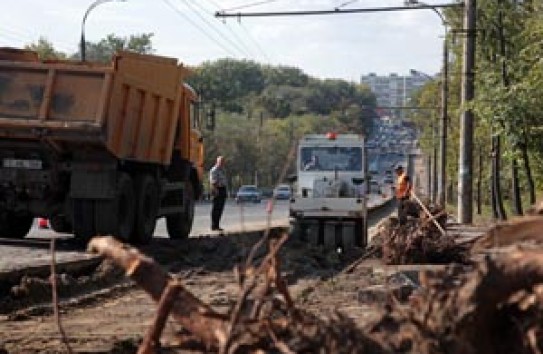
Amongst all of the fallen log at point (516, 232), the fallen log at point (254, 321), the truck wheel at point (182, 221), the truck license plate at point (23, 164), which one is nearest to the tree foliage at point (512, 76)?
the truck wheel at point (182, 221)

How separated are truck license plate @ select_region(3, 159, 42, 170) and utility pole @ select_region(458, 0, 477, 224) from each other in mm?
11869

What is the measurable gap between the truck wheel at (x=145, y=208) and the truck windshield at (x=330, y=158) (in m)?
→ 5.08

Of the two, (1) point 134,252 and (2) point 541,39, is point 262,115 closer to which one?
(2) point 541,39

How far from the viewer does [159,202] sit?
18.1m

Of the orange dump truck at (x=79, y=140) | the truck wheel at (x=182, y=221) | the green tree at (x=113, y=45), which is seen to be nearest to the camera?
the orange dump truck at (x=79, y=140)

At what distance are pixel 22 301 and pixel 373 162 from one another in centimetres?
1425

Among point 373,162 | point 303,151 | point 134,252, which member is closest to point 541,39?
point 373,162

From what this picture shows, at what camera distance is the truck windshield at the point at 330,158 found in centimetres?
2177

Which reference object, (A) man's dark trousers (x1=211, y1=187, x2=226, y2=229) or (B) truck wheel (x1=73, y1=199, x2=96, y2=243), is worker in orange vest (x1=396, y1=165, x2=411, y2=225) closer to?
(A) man's dark trousers (x1=211, y1=187, x2=226, y2=229)

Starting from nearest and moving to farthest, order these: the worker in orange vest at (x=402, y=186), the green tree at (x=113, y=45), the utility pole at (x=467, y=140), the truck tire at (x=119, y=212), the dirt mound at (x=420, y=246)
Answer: the dirt mound at (x=420, y=246) → the truck tire at (x=119, y=212) → the worker in orange vest at (x=402, y=186) → the utility pole at (x=467, y=140) → the green tree at (x=113, y=45)

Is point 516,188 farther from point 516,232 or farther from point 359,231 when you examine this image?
point 516,232

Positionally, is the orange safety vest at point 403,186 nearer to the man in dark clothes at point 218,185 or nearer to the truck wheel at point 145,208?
the man in dark clothes at point 218,185

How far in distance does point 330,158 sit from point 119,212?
→ 23.4 feet

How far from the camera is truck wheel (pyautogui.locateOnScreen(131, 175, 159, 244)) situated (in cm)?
1695
